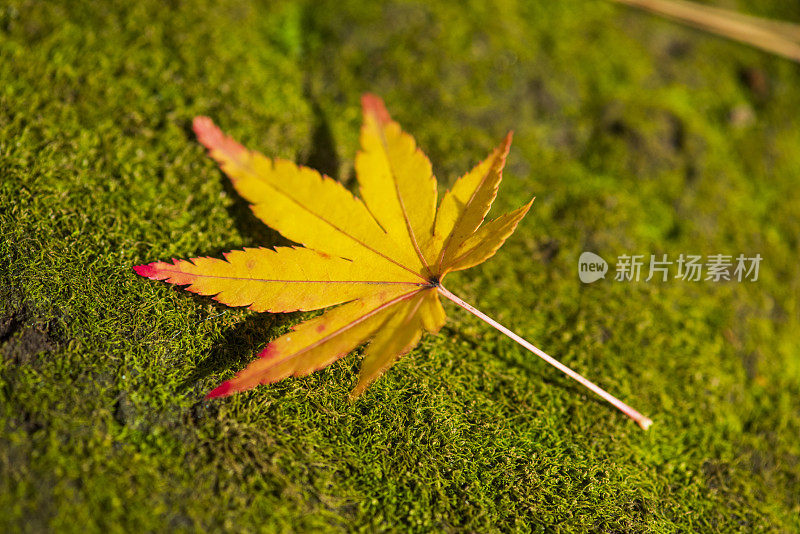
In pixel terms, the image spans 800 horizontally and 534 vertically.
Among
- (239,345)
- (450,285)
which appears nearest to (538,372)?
(450,285)

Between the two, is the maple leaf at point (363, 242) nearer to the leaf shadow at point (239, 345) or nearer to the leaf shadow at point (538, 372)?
the leaf shadow at point (239, 345)

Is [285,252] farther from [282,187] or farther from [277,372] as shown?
[277,372]

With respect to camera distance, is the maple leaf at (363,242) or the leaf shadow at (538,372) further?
the leaf shadow at (538,372)

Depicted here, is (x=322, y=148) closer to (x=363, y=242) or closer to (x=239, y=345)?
(x=363, y=242)

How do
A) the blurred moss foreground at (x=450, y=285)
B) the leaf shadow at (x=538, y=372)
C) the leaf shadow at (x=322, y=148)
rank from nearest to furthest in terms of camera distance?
the blurred moss foreground at (x=450, y=285) → the leaf shadow at (x=538, y=372) → the leaf shadow at (x=322, y=148)

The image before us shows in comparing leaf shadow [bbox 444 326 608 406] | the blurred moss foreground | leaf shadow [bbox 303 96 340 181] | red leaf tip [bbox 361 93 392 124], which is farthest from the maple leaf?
leaf shadow [bbox 303 96 340 181]

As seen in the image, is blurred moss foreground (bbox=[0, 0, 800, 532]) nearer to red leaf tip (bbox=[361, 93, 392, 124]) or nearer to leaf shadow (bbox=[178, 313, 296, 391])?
leaf shadow (bbox=[178, 313, 296, 391])

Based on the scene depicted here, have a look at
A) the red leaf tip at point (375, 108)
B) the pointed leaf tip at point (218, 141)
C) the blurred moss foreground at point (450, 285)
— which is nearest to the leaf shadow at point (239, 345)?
the blurred moss foreground at point (450, 285)

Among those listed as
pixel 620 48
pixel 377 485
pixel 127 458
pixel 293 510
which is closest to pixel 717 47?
pixel 620 48
